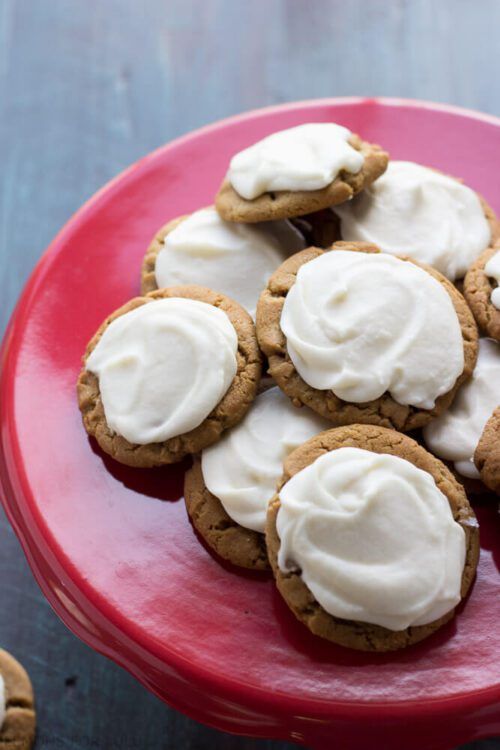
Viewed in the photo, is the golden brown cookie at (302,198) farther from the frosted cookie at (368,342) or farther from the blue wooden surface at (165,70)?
the blue wooden surface at (165,70)

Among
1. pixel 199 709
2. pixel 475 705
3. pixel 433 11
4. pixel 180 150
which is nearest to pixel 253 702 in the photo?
pixel 199 709

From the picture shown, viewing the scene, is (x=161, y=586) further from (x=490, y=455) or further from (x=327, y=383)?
(x=490, y=455)

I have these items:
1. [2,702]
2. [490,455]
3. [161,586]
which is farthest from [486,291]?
[2,702]

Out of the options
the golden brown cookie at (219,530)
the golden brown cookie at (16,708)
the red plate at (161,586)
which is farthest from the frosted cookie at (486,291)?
the golden brown cookie at (16,708)

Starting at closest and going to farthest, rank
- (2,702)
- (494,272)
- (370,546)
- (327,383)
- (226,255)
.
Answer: (370,546)
(327,383)
(494,272)
(226,255)
(2,702)

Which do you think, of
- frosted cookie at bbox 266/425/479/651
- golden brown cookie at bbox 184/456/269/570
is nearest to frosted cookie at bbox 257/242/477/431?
frosted cookie at bbox 266/425/479/651

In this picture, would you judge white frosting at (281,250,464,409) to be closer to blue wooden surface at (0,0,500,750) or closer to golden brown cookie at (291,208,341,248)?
golden brown cookie at (291,208,341,248)
